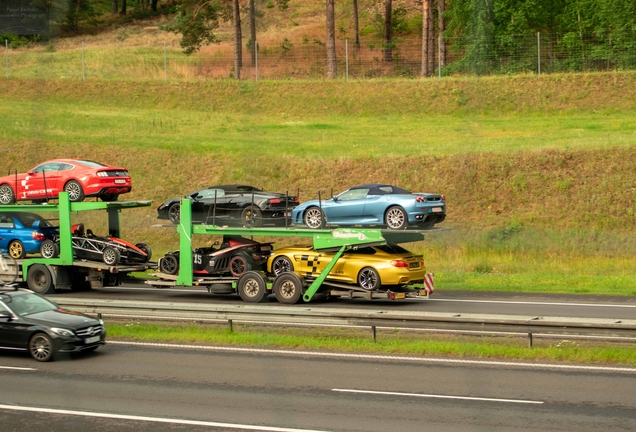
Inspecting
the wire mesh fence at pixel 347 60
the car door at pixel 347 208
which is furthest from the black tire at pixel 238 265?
the wire mesh fence at pixel 347 60

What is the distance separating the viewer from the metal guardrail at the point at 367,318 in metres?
14.6

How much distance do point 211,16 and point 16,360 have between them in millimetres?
42244

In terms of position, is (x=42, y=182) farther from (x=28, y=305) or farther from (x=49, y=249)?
(x=28, y=305)

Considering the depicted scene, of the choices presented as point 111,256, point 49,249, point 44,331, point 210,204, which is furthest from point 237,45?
point 44,331

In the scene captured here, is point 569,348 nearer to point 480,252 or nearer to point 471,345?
point 471,345

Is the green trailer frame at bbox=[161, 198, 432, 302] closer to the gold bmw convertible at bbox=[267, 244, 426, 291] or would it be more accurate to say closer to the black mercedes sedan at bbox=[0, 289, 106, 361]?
the gold bmw convertible at bbox=[267, 244, 426, 291]

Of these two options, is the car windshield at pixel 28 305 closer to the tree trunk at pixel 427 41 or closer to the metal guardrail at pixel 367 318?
the metal guardrail at pixel 367 318

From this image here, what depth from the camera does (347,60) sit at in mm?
52375

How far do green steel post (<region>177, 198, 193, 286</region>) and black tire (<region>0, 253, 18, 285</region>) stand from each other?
4.98m

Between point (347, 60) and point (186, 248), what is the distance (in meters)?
33.9

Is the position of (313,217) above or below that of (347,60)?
below

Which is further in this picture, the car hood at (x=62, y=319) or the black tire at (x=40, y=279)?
the black tire at (x=40, y=279)

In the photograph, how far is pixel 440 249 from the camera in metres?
29.4

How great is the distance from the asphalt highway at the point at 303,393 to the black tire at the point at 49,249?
24.6 ft
